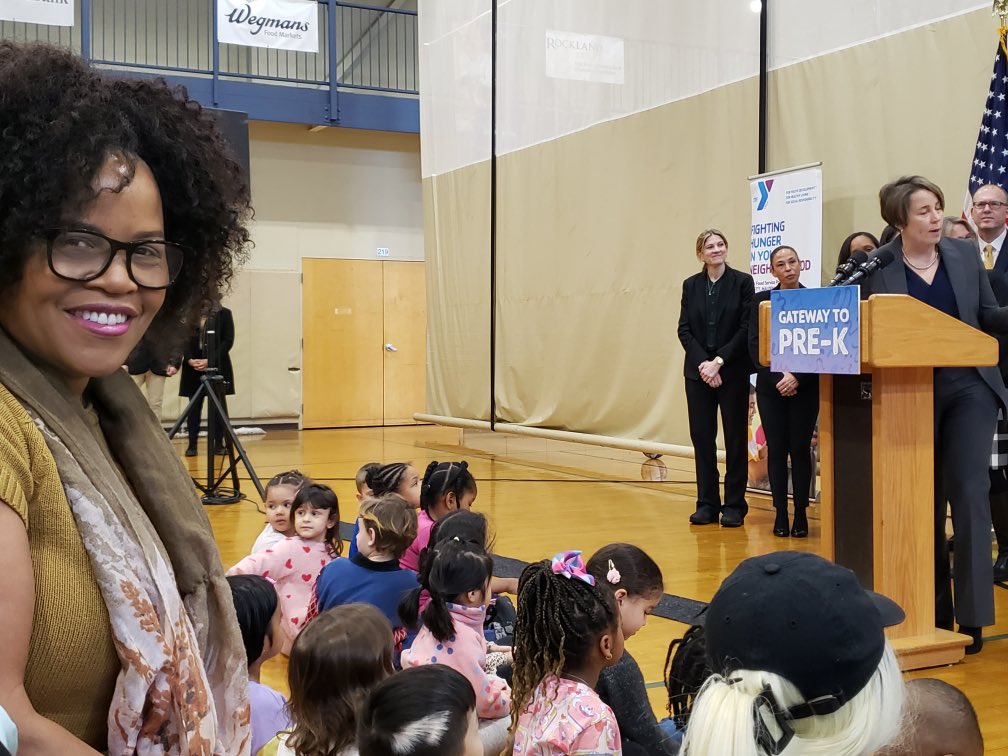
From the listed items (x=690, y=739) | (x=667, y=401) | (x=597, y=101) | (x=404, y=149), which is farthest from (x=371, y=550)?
(x=404, y=149)

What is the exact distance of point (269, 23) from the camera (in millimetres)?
10398

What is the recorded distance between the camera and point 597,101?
861 cm

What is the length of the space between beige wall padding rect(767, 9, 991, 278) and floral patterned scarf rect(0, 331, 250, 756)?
5237 millimetres

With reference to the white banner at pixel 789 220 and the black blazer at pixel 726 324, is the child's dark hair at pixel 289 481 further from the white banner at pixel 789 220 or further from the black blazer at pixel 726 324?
the white banner at pixel 789 220

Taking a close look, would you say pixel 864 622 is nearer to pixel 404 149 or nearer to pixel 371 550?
pixel 371 550

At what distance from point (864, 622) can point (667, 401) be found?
6.67 meters

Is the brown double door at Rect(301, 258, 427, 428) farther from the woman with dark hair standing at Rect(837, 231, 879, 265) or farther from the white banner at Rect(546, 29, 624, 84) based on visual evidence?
the woman with dark hair standing at Rect(837, 231, 879, 265)

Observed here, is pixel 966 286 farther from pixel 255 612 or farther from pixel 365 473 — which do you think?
pixel 255 612

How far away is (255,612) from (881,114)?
200 inches

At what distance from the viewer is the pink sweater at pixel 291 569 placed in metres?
3.47

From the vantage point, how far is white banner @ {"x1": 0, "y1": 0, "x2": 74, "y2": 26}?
8883mm

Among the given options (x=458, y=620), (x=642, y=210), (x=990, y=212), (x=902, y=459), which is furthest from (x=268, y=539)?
(x=642, y=210)

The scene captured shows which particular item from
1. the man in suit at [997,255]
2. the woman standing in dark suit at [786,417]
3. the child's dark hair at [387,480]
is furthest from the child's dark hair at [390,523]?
the woman standing in dark suit at [786,417]

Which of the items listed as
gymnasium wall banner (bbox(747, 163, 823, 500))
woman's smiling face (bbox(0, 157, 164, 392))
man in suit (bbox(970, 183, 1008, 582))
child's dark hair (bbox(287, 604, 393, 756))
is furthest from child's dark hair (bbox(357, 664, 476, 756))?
gymnasium wall banner (bbox(747, 163, 823, 500))
